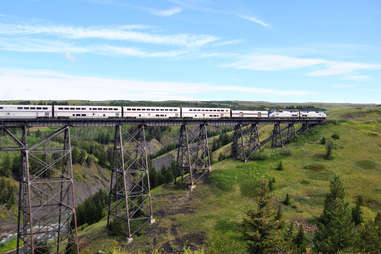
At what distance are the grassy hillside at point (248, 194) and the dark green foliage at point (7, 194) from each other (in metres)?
43.9

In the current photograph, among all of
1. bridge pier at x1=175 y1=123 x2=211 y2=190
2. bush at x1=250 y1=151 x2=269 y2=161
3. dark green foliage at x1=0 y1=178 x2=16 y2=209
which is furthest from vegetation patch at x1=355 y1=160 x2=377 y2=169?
dark green foliage at x1=0 y1=178 x2=16 y2=209

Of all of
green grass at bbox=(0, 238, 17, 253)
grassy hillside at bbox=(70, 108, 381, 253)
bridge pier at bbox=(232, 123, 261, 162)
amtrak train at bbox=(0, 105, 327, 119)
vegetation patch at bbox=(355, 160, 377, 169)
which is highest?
amtrak train at bbox=(0, 105, 327, 119)

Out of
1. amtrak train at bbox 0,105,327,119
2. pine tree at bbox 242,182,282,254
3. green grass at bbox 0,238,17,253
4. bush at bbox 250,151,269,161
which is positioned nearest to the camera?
pine tree at bbox 242,182,282,254

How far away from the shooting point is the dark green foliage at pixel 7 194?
77438 millimetres

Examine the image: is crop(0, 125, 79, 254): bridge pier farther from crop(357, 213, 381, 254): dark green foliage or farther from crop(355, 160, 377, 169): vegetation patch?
crop(355, 160, 377, 169): vegetation patch

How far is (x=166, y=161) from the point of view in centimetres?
13912

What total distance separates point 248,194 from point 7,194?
76144 mm

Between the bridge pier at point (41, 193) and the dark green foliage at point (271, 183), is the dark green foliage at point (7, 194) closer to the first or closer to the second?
the bridge pier at point (41, 193)

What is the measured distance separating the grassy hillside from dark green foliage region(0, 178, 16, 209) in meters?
43.9

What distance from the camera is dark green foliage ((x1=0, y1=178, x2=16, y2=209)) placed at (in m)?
77.4

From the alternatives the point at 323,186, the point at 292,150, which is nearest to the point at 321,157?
the point at 292,150

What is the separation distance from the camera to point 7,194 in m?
79.6

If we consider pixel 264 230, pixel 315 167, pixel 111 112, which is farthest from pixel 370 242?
pixel 111 112

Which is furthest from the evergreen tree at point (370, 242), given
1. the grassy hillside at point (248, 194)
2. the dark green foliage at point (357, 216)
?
the dark green foliage at point (357, 216)
